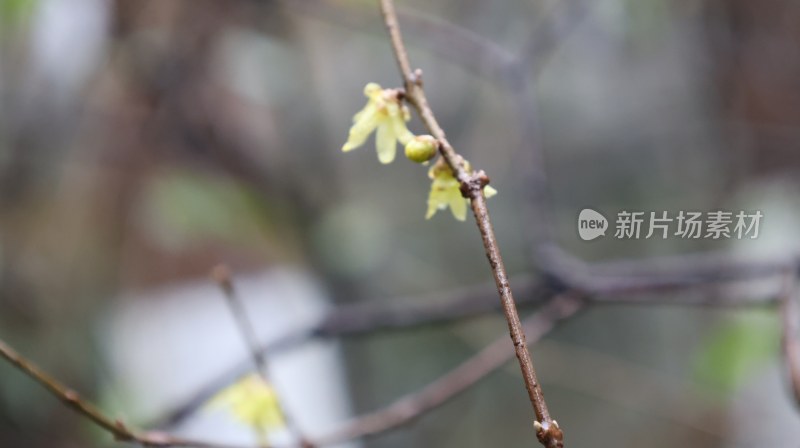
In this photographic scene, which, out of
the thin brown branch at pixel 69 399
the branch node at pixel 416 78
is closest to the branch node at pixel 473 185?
the branch node at pixel 416 78

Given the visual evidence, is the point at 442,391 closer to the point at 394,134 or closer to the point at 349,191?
the point at 394,134

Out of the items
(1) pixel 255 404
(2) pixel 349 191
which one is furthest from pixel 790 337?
(2) pixel 349 191

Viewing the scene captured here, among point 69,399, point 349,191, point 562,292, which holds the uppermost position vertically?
point 349,191

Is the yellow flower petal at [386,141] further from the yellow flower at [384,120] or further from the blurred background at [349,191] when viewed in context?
the blurred background at [349,191]

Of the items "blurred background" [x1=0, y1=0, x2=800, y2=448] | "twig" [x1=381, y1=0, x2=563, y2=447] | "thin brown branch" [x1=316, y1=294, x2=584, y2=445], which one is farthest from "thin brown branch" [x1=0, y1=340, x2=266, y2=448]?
"blurred background" [x1=0, y1=0, x2=800, y2=448]

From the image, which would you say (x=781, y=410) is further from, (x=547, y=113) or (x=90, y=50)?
(x=90, y=50)

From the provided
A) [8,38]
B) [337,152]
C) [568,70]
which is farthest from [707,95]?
[8,38]
